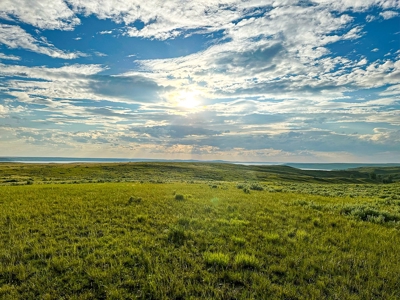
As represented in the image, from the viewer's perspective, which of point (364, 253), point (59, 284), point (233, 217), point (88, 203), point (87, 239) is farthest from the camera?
point (88, 203)

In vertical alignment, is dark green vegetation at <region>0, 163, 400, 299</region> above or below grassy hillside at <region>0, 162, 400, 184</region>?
above

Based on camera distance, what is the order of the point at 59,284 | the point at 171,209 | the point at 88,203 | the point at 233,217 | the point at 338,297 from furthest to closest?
1. the point at 88,203
2. the point at 171,209
3. the point at 233,217
4. the point at 59,284
5. the point at 338,297

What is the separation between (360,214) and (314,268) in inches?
352

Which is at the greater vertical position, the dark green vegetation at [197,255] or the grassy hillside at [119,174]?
the dark green vegetation at [197,255]

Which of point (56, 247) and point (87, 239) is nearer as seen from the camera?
point (56, 247)

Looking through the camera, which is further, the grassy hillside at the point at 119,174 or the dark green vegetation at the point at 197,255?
the grassy hillside at the point at 119,174

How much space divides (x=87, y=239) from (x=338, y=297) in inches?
356

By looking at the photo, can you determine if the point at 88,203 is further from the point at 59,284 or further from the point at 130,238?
the point at 59,284

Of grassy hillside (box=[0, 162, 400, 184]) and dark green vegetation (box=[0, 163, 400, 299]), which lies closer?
dark green vegetation (box=[0, 163, 400, 299])

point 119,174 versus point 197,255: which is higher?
point 197,255

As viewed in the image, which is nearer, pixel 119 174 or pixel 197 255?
pixel 197 255

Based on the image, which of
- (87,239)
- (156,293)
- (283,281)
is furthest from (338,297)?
(87,239)

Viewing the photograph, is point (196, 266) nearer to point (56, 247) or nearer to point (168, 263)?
point (168, 263)

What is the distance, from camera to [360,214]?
14.7m
